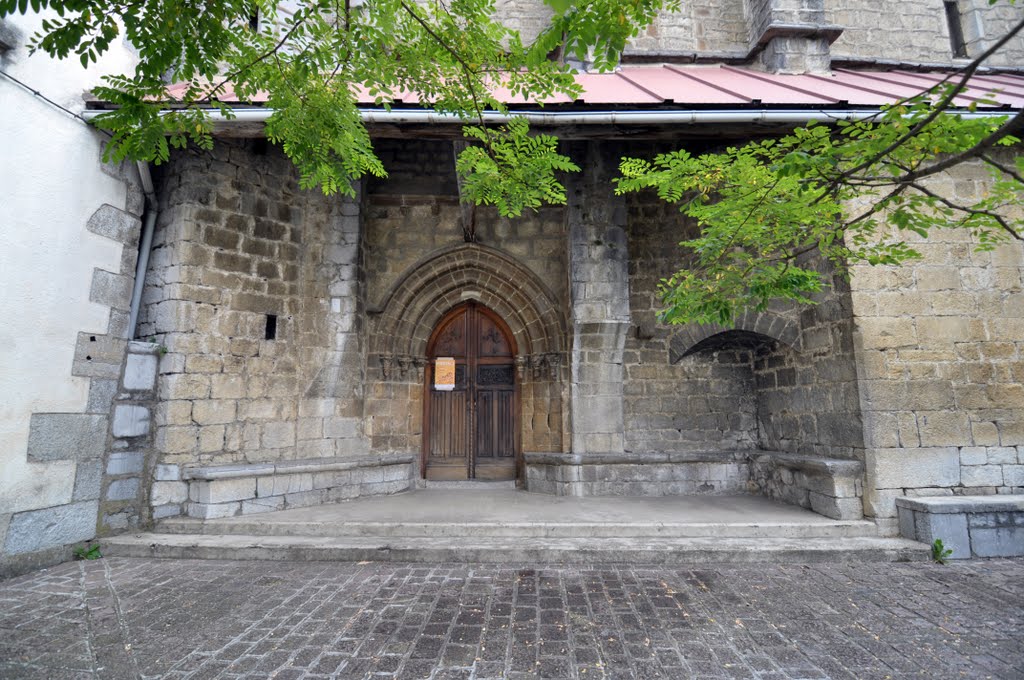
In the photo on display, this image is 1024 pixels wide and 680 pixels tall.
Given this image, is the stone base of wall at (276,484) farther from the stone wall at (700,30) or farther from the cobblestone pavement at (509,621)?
the stone wall at (700,30)

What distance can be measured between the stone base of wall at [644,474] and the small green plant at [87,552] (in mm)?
4149

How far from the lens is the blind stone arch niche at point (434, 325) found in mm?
5828

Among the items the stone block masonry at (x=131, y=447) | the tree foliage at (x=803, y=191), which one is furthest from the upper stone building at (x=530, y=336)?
the tree foliage at (x=803, y=191)

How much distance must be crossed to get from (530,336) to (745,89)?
3.65 metres

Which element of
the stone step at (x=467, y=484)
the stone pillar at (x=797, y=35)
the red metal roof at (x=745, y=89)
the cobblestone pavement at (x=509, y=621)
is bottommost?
the cobblestone pavement at (x=509, y=621)

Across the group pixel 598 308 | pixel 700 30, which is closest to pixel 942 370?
pixel 598 308

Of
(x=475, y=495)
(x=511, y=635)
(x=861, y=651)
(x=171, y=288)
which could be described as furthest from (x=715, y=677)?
(x=171, y=288)

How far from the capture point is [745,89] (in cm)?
498

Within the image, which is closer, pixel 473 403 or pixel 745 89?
pixel 745 89

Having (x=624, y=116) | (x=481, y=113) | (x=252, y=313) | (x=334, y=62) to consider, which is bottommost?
(x=252, y=313)

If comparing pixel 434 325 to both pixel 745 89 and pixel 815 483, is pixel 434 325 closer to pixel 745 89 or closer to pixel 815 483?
pixel 745 89

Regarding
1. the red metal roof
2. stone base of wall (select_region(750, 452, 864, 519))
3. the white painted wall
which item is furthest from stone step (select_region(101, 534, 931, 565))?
the red metal roof

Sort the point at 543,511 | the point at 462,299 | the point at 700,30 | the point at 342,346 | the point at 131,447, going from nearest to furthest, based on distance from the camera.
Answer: the point at 131,447
the point at 543,511
the point at 342,346
the point at 462,299
the point at 700,30

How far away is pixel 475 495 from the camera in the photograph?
17.8ft
